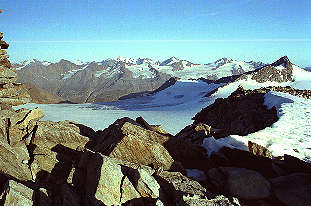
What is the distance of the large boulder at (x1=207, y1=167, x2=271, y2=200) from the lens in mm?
6035

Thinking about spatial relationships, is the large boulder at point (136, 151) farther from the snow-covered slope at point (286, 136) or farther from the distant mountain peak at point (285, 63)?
the distant mountain peak at point (285, 63)

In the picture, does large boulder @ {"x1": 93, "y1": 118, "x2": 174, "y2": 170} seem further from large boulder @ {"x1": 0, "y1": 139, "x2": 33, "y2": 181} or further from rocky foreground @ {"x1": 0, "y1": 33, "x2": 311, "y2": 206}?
large boulder @ {"x1": 0, "y1": 139, "x2": 33, "y2": 181}

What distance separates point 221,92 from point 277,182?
42.7 m

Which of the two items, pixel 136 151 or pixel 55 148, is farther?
pixel 55 148

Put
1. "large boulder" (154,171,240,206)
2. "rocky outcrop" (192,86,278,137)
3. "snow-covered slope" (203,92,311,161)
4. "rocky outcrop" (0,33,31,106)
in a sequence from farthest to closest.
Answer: "rocky outcrop" (192,86,278,137) < "rocky outcrop" (0,33,31,106) < "snow-covered slope" (203,92,311,161) < "large boulder" (154,171,240,206)

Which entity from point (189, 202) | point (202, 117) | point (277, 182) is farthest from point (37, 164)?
point (202, 117)

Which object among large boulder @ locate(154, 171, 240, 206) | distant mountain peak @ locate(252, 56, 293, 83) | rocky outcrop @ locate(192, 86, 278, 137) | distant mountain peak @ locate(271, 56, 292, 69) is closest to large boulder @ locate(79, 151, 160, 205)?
large boulder @ locate(154, 171, 240, 206)

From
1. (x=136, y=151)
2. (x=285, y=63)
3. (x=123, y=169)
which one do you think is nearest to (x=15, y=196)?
(x=123, y=169)

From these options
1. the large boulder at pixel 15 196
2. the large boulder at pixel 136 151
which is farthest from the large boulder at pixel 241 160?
the large boulder at pixel 15 196

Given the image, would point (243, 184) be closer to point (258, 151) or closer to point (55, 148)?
point (258, 151)

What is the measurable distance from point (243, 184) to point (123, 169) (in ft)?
10.5

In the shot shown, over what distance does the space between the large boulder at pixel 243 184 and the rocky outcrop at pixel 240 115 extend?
8.60 meters

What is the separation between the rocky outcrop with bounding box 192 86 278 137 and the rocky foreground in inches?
288

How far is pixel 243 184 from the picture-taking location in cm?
625
